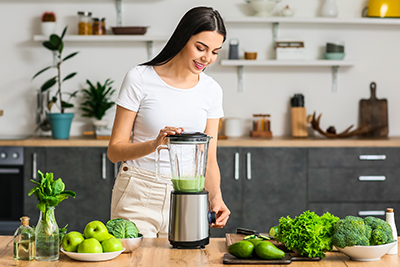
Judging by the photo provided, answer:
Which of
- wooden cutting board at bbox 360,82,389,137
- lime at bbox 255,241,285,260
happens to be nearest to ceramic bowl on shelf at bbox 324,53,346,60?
wooden cutting board at bbox 360,82,389,137

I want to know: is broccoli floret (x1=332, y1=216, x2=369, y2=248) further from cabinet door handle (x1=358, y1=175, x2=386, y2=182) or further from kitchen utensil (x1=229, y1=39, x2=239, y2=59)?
kitchen utensil (x1=229, y1=39, x2=239, y2=59)

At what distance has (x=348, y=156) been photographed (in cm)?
348

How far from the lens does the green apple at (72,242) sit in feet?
4.46

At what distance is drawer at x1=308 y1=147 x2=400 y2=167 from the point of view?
347 centimetres

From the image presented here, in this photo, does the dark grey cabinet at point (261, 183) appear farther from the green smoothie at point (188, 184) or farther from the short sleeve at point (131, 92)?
the green smoothie at point (188, 184)

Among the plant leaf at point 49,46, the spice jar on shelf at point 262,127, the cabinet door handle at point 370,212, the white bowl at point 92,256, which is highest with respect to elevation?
the plant leaf at point 49,46

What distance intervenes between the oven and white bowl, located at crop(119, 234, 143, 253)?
2.29 m

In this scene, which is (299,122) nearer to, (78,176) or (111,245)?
(78,176)

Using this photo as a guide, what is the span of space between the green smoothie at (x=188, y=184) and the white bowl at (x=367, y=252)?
47 cm

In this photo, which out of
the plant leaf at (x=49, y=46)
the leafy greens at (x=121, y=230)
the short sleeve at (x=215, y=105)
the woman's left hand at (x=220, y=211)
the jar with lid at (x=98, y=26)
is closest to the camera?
the leafy greens at (x=121, y=230)

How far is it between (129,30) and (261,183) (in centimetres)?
161

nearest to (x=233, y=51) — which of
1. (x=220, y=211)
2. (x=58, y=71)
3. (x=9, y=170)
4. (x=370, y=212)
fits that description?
(x=58, y=71)

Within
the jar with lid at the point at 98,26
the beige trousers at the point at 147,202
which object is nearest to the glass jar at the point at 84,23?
the jar with lid at the point at 98,26

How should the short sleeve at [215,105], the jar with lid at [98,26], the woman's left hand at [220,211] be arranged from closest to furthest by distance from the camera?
the woman's left hand at [220,211] → the short sleeve at [215,105] → the jar with lid at [98,26]
